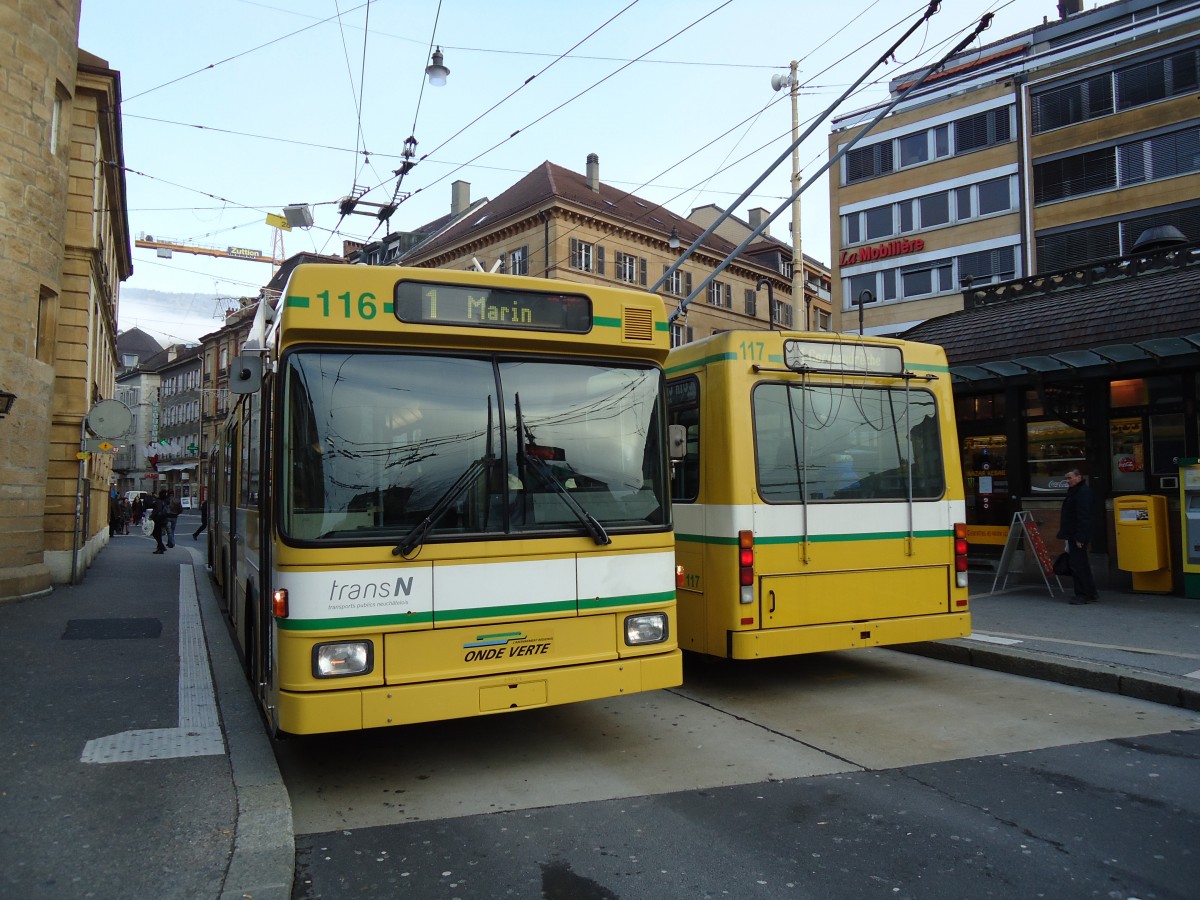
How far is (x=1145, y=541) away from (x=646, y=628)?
893 cm

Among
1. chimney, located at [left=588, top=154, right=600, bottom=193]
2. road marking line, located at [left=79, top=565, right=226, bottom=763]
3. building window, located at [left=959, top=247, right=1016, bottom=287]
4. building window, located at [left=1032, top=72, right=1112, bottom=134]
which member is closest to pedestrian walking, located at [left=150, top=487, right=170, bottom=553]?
road marking line, located at [left=79, top=565, right=226, bottom=763]

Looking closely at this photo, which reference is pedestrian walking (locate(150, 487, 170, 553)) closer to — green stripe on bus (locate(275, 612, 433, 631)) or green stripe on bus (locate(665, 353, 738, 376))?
green stripe on bus (locate(665, 353, 738, 376))

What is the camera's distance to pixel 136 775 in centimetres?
521

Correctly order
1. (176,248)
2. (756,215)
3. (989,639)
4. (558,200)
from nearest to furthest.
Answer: (989,639), (558,200), (756,215), (176,248)

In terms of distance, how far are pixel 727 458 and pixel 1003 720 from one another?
284 centimetres

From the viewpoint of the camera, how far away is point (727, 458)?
7.43 metres

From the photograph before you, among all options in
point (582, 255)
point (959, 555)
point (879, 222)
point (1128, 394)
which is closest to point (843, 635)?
point (959, 555)

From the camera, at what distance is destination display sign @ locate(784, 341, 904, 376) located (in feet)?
25.2

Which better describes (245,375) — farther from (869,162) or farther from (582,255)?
(582,255)

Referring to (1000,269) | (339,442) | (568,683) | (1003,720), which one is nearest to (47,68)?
(339,442)

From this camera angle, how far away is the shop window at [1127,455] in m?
12.5

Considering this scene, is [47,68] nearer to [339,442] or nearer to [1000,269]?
[339,442]

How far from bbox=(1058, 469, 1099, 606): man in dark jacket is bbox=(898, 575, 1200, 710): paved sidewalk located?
0.24 m

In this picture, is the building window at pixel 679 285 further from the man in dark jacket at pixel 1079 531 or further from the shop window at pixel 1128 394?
the man in dark jacket at pixel 1079 531
